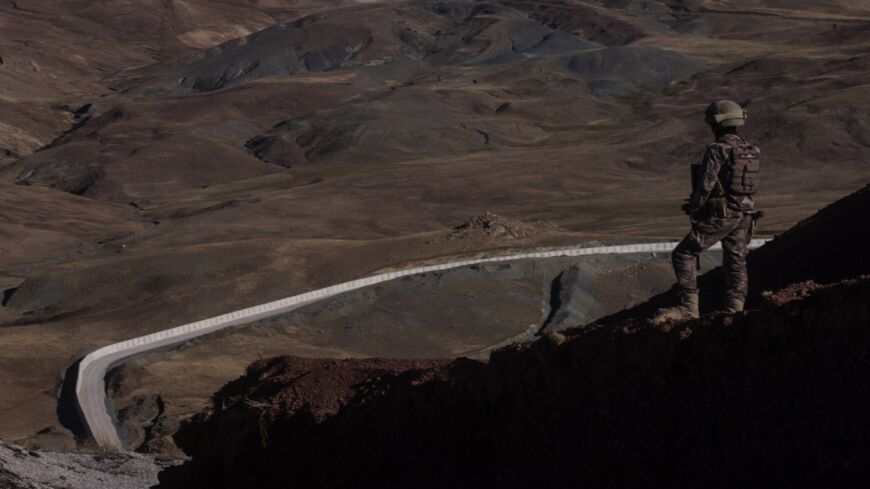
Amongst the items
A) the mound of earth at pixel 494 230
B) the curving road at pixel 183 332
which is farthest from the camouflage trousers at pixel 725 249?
the mound of earth at pixel 494 230

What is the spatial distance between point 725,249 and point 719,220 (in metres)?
0.47

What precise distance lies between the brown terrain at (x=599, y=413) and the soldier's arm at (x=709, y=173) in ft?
4.57

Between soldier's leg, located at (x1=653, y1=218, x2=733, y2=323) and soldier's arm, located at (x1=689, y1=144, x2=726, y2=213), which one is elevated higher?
soldier's arm, located at (x1=689, y1=144, x2=726, y2=213)

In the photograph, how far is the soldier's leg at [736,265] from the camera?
11.2 metres

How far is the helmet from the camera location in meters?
11.1

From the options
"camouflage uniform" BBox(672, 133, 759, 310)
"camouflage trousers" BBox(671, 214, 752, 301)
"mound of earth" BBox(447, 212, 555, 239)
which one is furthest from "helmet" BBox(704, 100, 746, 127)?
"mound of earth" BBox(447, 212, 555, 239)

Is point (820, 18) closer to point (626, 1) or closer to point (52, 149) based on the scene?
point (626, 1)

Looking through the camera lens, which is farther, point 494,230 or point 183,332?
point 494,230

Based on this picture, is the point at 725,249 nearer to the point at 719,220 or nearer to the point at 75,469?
the point at 719,220

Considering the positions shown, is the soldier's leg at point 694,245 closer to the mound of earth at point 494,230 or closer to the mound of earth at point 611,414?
the mound of earth at point 611,414

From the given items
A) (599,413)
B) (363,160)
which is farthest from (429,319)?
(363,160)

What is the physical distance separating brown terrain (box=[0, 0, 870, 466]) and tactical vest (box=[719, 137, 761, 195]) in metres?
3.62

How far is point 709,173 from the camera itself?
1105 centimetres

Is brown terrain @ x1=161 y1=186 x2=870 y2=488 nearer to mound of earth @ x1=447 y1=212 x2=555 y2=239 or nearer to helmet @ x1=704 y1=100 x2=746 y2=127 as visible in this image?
helmet @ x1=704 y1=100 x2=746 y2=127
